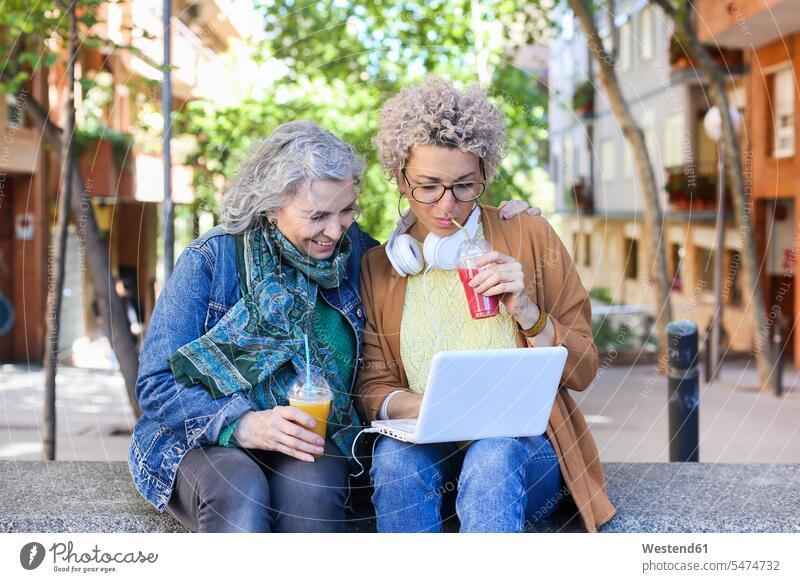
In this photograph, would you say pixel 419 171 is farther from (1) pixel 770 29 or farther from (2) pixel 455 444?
(1) pixel 770 29

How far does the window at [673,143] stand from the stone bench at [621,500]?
480 inches

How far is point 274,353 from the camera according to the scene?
234 centimetres

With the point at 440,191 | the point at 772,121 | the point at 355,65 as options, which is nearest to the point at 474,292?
the point at 440,191

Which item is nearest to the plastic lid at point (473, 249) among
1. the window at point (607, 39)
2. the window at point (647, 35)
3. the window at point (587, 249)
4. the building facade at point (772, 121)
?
the window at point (607, 39)

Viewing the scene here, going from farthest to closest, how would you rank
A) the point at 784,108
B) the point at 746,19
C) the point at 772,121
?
1. the point at 784,108
2. the point at 772,121
3. the point at 746,19

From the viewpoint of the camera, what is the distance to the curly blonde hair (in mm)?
2400

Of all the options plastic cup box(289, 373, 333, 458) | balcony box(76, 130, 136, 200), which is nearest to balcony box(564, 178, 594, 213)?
balcony box(76, 130, 136, 200)

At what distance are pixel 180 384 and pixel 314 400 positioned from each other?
1.05 feet

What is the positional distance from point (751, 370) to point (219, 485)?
12.4 meters

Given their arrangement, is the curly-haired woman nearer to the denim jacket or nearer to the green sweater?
the green sweater

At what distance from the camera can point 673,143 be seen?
14.8 metres

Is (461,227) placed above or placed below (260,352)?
above

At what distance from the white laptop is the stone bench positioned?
1.18 feet

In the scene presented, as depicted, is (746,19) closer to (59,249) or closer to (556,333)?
(59,249)
